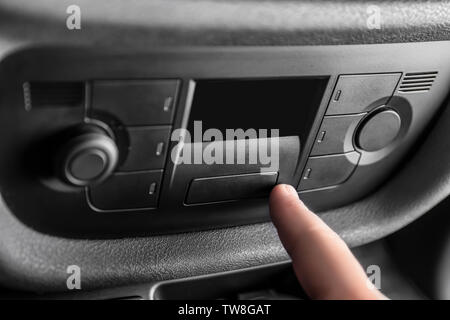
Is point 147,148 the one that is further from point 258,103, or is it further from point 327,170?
point 327,170

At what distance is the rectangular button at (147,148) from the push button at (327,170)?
21cm

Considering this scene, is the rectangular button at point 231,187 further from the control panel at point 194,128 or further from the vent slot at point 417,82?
the vent slot at point 417,82

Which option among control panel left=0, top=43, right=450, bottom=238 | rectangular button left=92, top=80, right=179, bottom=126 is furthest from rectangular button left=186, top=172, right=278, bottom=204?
Answer: rectangular button left=92, top=80, right=179, bottom=126

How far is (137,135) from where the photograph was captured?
0.61 metres

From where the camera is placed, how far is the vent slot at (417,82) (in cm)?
71

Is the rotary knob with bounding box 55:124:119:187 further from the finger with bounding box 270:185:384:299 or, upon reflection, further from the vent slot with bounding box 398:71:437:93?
the vent slot with bounding box 398:71:437:93

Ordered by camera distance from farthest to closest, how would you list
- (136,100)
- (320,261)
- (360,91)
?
(360,91) < (136,100) < (320,261)

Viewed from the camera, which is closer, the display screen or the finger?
the finger

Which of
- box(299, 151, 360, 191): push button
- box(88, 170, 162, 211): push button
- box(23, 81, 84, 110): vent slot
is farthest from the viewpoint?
box(299, 151, 360, 191): push button

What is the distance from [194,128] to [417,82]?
1.01 ft

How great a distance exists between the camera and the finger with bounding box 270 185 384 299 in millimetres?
435

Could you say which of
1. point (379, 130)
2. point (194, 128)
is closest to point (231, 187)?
point (194, 128)
